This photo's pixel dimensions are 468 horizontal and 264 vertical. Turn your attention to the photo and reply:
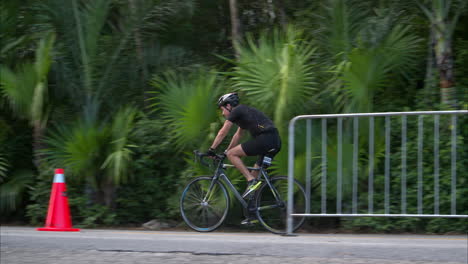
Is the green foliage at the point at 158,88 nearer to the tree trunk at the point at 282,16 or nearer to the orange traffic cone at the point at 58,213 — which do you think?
the tree trunk at the point at 282,16

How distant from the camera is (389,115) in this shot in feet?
19.5

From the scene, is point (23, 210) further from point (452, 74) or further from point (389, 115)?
point (452, 74)

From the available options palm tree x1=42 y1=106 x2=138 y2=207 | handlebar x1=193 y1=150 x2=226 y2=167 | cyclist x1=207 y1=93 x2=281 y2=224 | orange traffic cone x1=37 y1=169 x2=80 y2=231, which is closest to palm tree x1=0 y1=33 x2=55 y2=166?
palm tree x1=42 y1=106 x2=138 y2=207

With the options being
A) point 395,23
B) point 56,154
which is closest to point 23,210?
point 56,154

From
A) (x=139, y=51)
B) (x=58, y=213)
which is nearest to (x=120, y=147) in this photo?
(x=58, y=213)

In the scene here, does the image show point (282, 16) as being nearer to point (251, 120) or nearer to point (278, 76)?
point (278, 76)

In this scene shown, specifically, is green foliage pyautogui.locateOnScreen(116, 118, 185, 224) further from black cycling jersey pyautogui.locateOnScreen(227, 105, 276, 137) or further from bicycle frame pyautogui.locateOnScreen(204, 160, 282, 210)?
black cycling jersey pyautogui.locateOnScreen(227, 105, 276, 137)

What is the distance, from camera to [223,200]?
24.6 feet

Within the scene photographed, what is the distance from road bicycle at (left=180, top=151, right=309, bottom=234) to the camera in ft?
23.7

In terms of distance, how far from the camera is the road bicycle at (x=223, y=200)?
7223 mm

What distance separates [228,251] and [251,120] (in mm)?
2154

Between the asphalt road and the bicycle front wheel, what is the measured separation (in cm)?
145

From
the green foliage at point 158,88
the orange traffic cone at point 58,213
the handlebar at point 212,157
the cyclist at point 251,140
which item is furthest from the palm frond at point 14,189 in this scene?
the cyclist at point 251,140

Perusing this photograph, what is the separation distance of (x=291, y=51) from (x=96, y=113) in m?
3.15
